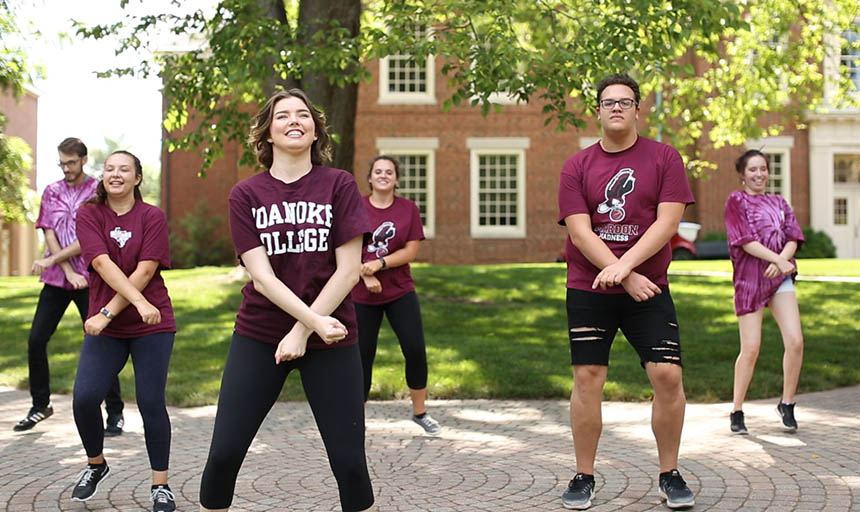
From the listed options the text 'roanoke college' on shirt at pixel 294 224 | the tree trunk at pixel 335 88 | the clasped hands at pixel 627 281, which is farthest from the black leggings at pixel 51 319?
the tree trunk at pixel 335 88

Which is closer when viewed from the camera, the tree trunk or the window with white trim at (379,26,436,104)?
the tree trunk

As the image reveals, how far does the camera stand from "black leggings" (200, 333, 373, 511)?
11.6ft

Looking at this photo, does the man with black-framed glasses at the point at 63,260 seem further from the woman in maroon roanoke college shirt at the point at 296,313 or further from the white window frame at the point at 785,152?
the white window frame at the point at 785,152

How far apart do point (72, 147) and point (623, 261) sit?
14.1ft

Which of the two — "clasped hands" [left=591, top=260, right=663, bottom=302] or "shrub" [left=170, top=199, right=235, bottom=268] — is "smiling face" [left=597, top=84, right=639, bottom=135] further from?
"shrub" [left=170, top=199, right=235, bottom=268]

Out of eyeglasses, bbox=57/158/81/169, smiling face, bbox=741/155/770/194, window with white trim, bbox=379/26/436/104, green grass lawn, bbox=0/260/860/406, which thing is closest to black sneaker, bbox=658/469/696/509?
smiling face, bbox=741/155/770/194

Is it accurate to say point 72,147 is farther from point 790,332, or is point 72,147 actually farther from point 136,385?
point 790,332

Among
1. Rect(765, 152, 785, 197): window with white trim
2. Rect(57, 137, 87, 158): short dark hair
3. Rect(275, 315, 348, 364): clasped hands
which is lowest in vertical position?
Rect(275, 315, 348, 364): clasped hands

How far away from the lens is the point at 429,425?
277 inches

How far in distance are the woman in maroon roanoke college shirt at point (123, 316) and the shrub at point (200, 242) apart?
2543 centimetres

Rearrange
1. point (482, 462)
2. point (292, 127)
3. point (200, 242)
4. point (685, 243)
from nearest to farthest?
point (292, 127)
point (482, 462)
point (685, 243)
point (200, 242)

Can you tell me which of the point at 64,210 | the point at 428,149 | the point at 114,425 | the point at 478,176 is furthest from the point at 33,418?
the point at 478,176

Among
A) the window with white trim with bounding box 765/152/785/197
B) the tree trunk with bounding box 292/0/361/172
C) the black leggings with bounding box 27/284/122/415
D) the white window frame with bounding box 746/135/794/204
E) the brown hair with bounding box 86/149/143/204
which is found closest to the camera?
the brown hair with bounding box 86/149/143/204

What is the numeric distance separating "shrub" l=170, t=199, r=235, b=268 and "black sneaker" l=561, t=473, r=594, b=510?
26.3m
